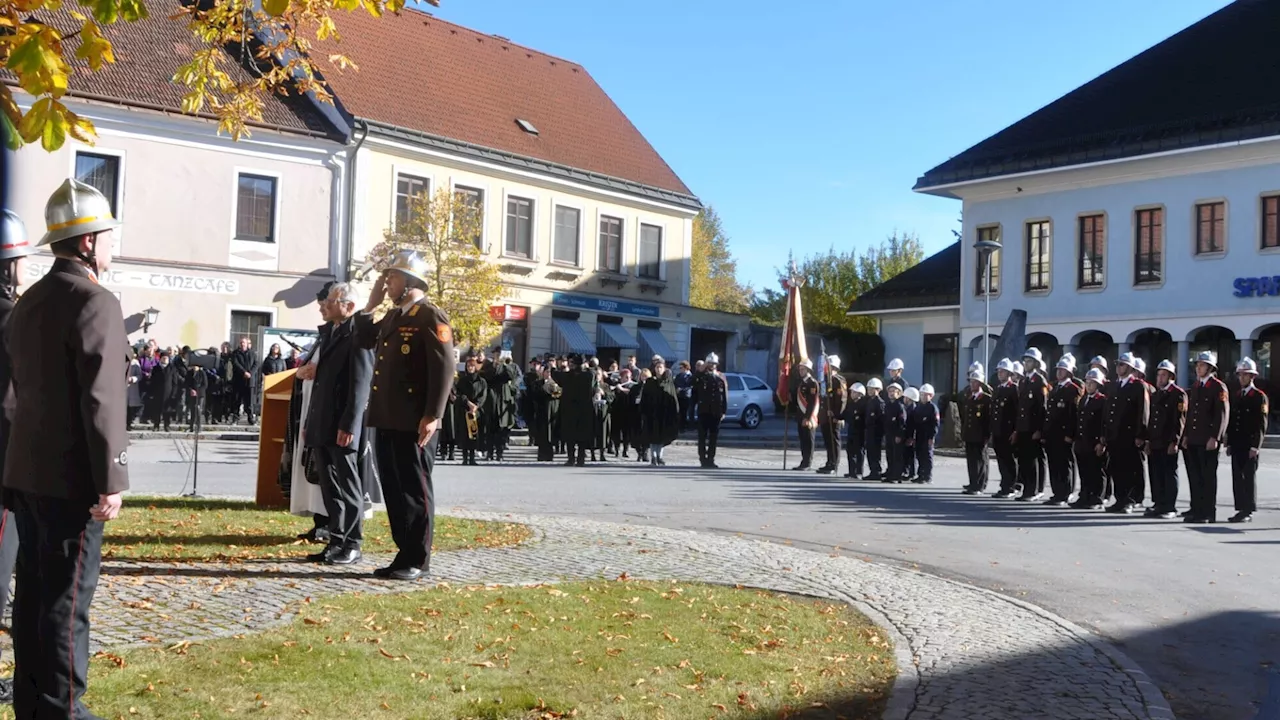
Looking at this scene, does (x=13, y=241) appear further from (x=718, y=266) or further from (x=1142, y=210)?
(x=718, y=266)

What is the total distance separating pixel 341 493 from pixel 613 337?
37163mm

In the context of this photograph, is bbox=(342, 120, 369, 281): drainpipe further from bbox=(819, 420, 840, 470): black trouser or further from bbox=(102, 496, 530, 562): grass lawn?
bbox=(102, 496, 530, 562): grass lawn

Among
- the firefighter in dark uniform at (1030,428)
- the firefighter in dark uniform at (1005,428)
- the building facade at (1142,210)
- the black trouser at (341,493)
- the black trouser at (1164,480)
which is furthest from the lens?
the building facade at (1142,210)

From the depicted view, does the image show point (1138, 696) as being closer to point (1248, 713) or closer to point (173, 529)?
point (1248, 713)

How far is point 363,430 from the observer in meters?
9.97

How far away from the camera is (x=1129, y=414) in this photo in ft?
54.2

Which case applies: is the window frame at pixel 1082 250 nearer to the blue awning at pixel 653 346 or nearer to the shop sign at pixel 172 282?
the blue awning at pixel 653 346

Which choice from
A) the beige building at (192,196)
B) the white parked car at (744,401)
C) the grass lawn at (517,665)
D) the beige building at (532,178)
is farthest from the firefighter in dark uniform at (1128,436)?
the beige building at (532,178)

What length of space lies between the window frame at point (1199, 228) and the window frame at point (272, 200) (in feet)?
Answer: 80.8

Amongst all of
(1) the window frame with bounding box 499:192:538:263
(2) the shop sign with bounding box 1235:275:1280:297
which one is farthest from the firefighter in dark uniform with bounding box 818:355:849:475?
(1) the window frame with bounding box 499:192:538:263

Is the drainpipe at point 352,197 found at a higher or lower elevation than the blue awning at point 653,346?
higher

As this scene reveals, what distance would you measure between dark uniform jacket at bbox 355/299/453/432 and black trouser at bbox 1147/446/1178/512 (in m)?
10.4

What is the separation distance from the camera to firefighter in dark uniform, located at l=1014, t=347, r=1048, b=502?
1822cm

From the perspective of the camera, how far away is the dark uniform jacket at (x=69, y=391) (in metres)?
4.65
